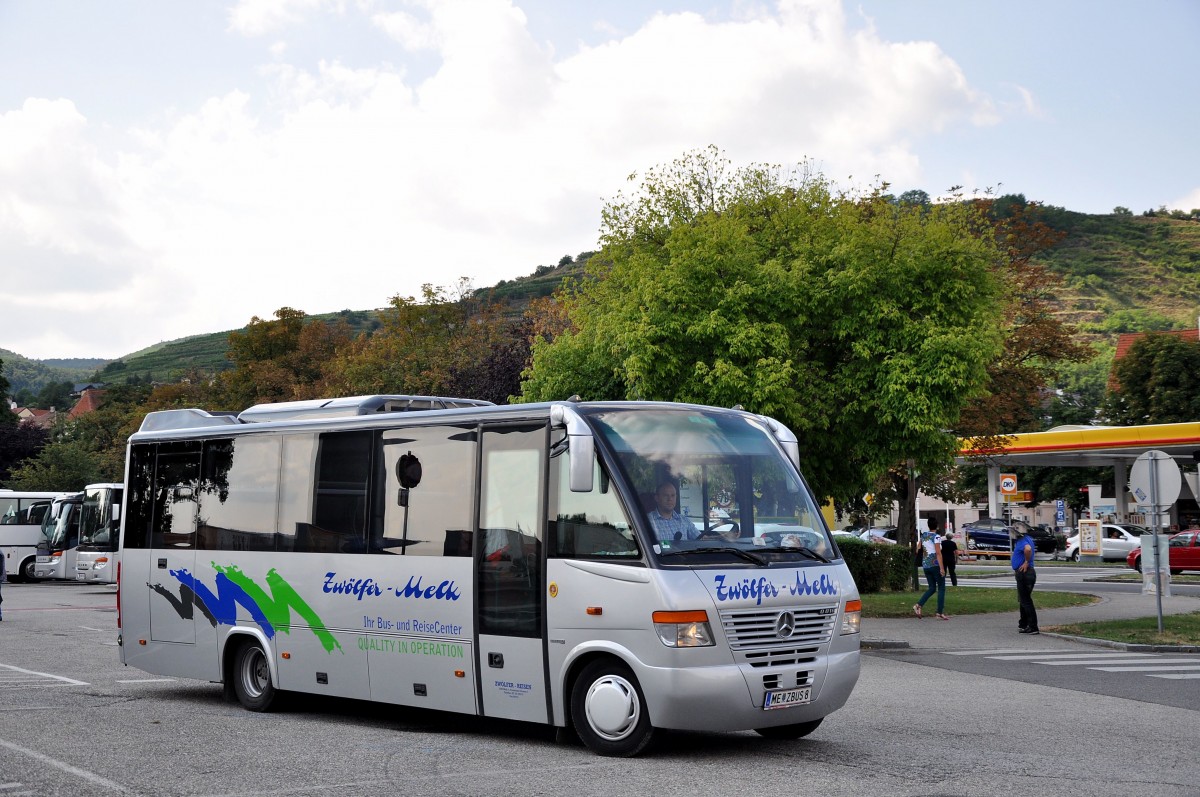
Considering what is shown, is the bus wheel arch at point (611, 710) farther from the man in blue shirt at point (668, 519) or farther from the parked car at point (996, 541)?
the parked car at point (996, 541)

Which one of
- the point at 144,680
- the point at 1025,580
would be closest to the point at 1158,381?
the point at 1025,580

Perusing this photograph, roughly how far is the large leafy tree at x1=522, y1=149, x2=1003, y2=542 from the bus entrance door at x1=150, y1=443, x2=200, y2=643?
11243 millimetres

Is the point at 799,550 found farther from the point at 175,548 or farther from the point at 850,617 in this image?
the point at 175,548

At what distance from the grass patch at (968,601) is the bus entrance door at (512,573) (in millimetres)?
17081

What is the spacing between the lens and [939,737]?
1060 cm

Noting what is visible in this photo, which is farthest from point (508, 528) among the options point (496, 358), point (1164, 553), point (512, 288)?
point (512, 288)

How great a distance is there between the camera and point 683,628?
29.9 feet

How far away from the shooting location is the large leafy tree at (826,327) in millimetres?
23656

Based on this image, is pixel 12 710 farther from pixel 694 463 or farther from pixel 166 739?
pixel 694 463

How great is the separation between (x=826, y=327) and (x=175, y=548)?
49.0 feet

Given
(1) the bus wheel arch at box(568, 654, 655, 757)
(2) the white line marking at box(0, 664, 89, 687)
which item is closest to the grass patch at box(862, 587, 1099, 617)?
(2) the white line marking at box(0, 664, 89, 687)

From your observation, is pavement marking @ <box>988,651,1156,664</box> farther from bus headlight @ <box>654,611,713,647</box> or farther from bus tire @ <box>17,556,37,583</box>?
bus tire @ <box>17,556,37,583</box>

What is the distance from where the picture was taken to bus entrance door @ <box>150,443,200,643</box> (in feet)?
43.6

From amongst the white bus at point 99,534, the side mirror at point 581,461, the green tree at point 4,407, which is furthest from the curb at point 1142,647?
the green tree at point 4,407
